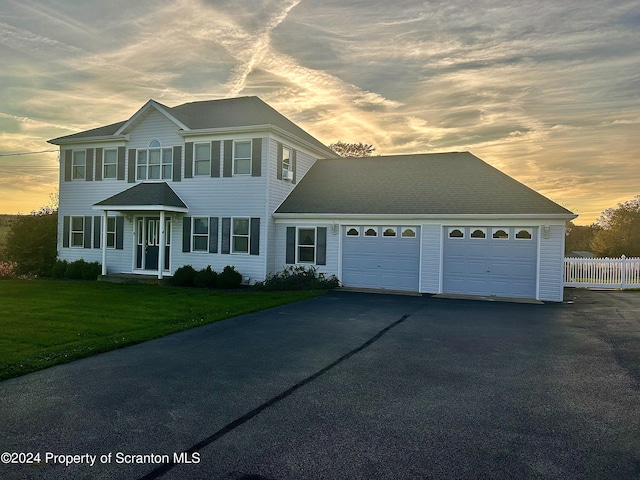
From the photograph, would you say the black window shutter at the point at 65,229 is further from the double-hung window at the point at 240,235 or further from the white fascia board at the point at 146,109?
the double-hung window at the point at 240,235

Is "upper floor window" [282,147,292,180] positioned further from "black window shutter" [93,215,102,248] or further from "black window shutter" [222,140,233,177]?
"black window shutter" [93,215,102,248]

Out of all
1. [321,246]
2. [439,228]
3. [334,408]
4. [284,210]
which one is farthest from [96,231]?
[334,408]

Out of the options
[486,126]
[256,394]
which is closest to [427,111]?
[486,126]

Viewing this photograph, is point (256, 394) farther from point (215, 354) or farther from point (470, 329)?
point (470, 329)

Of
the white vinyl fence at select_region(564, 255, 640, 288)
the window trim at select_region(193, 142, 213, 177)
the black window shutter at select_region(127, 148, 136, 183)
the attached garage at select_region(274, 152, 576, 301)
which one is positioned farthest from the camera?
the black window shutter at select_region(127, 148, 136, 183)

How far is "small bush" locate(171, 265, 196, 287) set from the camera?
18.8 metres

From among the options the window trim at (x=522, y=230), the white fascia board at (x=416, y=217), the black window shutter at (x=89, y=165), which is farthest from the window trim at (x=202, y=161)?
the window trim at (x=522, y=230)

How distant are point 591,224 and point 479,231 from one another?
3745cm

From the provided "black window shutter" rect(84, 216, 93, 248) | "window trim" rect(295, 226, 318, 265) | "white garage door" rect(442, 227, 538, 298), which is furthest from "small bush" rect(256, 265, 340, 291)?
"black window shutter" rect(84, 216, 93, 248)

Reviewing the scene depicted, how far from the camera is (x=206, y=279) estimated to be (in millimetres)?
18469

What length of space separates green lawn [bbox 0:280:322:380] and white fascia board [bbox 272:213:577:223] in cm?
349

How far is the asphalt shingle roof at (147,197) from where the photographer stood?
19000 mm

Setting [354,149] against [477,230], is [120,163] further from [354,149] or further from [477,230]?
[354,149]

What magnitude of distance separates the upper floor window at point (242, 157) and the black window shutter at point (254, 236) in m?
2.04
